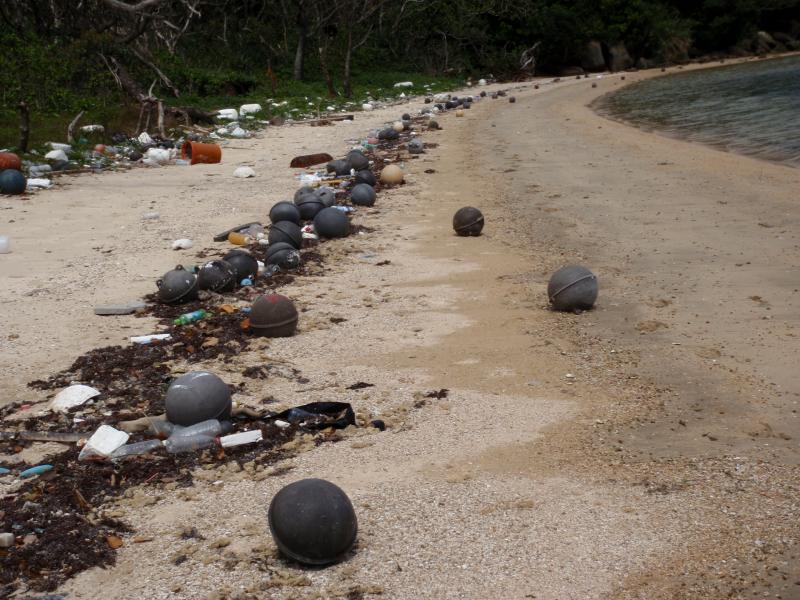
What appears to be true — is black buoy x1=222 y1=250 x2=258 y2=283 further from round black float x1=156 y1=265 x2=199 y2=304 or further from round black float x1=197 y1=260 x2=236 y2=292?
round black float x1=156 y1=265 x2=199 y2=304

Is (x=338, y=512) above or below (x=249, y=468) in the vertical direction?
above

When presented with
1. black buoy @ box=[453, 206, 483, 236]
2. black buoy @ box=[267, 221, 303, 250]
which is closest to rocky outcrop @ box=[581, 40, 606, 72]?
black buoy @ box=[453, 206, 483, 236]

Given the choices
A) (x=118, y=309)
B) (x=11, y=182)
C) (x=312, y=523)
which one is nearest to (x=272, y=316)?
(x=118, y=309)

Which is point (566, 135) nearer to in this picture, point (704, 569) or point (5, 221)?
point (5, 221)

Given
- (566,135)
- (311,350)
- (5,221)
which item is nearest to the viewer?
(311,350)

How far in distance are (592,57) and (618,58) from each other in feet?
6.30

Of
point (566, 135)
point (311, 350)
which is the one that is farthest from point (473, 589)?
point (566, 135)

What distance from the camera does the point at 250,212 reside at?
38.6 feet

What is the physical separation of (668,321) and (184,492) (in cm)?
A: 414

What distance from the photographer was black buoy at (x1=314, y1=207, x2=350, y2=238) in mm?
10148

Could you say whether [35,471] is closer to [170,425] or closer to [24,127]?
[170,425]

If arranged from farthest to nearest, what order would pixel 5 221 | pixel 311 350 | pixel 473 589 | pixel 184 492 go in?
pixel 5 221
pixel 311 350
pixel 184 492
pixel 473 589

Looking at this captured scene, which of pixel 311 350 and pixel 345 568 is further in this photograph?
pixel 311 350

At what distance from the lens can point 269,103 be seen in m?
25.1
